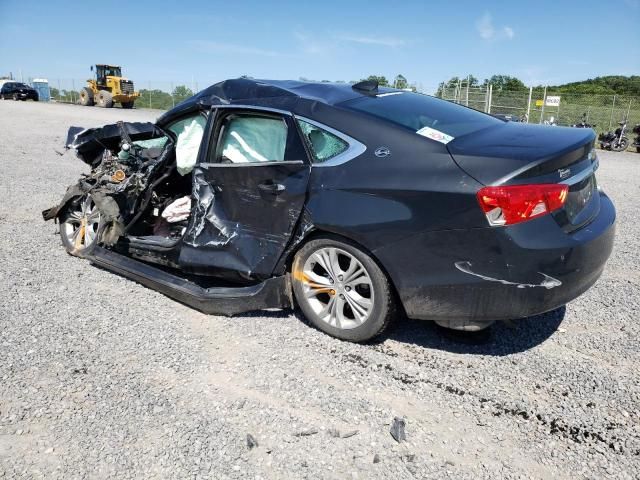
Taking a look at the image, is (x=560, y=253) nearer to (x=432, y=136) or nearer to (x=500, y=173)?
(x=500, y=173)

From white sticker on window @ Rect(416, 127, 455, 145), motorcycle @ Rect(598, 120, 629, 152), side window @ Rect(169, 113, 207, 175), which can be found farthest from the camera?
motorcycle @ Rect(598, 120, 629, 152)

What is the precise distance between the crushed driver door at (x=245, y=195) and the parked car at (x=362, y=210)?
1cm

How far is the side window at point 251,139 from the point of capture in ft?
12.1

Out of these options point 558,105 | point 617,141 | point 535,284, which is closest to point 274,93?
point 535,284

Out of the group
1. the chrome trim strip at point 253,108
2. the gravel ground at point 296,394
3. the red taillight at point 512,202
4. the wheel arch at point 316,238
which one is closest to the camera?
the gravel ground at point 296,394

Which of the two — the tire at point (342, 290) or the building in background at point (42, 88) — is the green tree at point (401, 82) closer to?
the tire at point (342, 290)

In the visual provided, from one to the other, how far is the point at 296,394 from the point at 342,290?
0.77m

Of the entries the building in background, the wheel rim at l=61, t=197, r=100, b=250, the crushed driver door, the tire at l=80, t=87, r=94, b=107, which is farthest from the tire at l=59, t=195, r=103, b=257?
the building in background

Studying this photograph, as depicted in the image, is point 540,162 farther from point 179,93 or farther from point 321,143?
point 179,93

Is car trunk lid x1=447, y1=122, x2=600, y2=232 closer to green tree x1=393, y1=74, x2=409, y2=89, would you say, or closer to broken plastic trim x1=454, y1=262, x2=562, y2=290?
broken plastic trim x1=454, y1=262, x2=562, y2=290

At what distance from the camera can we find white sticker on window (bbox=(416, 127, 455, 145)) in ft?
10.2

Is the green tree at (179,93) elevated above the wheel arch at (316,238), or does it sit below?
above

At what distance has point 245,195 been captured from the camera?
378 cm

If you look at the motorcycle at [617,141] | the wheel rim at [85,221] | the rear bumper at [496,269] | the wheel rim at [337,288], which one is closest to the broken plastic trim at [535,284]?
the rear bumper at [496,269]
